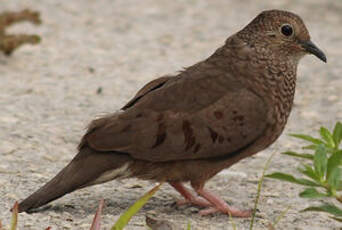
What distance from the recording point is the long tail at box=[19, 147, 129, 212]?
4.41 meters

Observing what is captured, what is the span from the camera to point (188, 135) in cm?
457

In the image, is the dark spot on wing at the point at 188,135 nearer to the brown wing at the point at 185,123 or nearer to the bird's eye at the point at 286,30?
the brown wing at the point at 185,123

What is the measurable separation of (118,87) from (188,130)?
3.24 metres

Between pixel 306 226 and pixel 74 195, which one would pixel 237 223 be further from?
pixel 74 195

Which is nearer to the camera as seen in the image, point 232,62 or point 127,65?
point 232,62

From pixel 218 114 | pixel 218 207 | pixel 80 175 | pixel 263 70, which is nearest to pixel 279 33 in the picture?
pixel 263 70

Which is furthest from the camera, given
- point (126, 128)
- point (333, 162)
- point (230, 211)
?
point (230, 211)

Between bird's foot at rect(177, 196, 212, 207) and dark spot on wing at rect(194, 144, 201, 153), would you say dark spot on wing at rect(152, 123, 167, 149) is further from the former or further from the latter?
bird's foot at rect(177, 196, 212, 207)

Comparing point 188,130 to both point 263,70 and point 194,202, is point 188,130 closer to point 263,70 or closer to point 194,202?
point 194,202

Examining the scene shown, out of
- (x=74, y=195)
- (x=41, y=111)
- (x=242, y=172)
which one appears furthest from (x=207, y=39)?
(x=74, y=195)

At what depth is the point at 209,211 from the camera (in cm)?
479

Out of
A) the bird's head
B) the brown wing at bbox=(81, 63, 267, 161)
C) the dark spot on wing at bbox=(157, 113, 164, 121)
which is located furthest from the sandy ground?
the bird's head

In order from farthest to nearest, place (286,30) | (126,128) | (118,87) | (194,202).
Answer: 1. (118,87)
2. (286,30)
3. (194,202)
4. (126,128)

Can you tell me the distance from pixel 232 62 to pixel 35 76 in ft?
11.0
